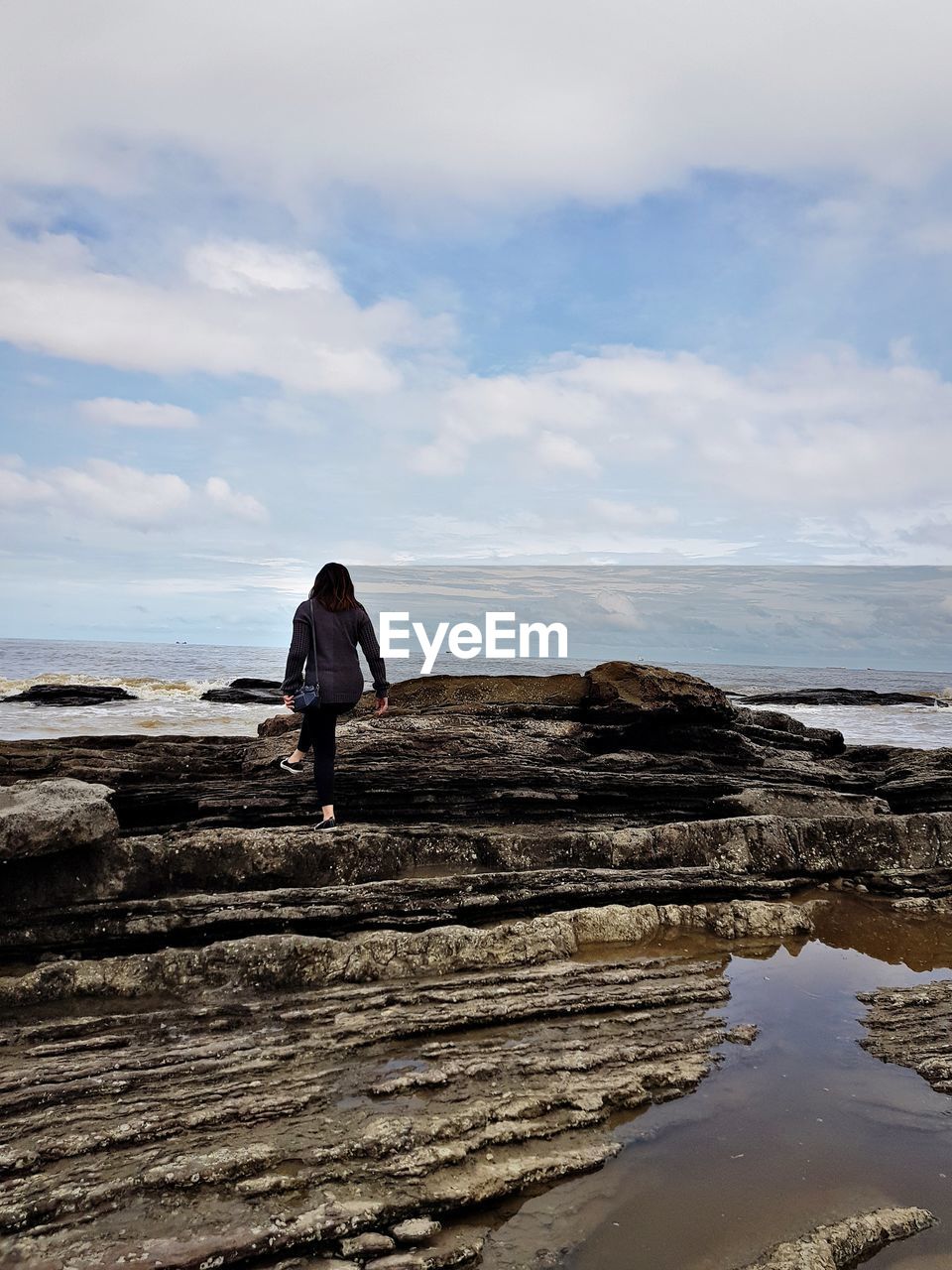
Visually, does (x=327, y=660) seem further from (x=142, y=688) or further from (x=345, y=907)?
(x=142, y=688)

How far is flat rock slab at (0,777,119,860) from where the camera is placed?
6.55 meters

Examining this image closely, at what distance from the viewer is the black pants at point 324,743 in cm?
844

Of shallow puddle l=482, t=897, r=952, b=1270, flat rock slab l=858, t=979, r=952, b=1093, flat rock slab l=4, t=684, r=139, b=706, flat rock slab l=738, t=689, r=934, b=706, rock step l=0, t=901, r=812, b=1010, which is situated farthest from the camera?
flat rock slab l=738, t=689, r=934, b=706

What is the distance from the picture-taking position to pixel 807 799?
970 centimetres

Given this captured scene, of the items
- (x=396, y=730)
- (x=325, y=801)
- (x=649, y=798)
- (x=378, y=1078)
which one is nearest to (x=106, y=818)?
(x=325, y=801)

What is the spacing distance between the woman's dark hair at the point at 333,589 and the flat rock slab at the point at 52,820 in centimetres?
294

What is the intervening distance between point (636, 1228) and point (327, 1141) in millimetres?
1639

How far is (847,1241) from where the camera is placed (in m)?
3.64

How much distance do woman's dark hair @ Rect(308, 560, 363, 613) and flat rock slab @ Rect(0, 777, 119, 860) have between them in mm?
2940

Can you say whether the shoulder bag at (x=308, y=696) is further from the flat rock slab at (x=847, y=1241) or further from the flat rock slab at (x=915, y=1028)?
the flat rock slab at (x=847, y=1241)

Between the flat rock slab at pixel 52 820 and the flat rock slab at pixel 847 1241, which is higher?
the flat rock slab at pixel 52 820

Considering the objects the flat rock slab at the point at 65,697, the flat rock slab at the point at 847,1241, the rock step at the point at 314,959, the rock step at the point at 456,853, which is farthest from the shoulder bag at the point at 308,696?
the flat rock slab at the point at 65,697

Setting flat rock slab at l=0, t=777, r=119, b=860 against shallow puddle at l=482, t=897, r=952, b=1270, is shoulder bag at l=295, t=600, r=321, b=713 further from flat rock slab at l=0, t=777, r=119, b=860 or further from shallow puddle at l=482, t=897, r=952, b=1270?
shallow puddle at l=482, t=897, r=952, b=1270

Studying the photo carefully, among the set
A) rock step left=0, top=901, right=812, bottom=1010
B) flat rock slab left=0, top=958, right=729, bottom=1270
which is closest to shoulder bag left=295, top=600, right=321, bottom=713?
rock step left=0, top=901, right=812, bottom=1010
